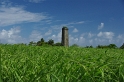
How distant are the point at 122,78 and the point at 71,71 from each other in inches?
18.6

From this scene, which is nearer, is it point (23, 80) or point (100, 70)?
point (23, 80)

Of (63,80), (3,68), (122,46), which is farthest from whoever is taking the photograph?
(122,46)

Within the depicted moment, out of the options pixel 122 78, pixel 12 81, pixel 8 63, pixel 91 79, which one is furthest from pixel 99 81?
pixel 8 63

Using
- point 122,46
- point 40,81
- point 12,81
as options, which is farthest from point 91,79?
point 122,46

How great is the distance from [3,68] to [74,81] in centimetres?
88

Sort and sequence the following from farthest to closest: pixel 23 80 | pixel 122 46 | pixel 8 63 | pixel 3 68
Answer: pixel 122 46, pixel 8 63, pixel 3 68, pixel 23 80

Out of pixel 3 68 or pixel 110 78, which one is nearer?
pixel 110 78

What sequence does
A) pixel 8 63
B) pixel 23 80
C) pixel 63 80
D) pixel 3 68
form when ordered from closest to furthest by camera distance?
1. pixel 63 80
2. pixel 23 80
3. pixel 3 68
4. pixel 8 63

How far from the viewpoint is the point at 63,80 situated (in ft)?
6.35

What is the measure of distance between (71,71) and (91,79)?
0.24m

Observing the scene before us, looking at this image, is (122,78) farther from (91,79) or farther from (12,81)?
(12,81)

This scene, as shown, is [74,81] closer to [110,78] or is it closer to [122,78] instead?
[110,78]

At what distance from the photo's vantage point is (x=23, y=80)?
6.83ft

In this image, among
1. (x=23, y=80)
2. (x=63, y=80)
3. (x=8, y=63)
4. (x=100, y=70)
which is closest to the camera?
(x=63, y=80)
